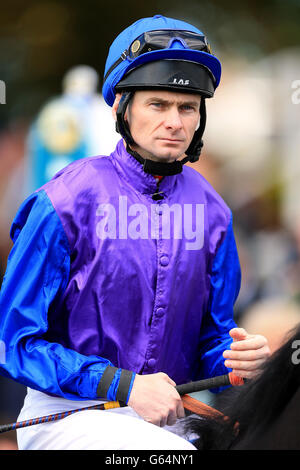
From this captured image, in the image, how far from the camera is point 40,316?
1927 mm

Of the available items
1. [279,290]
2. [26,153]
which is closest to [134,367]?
[26,153]

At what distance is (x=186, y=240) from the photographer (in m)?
2.12

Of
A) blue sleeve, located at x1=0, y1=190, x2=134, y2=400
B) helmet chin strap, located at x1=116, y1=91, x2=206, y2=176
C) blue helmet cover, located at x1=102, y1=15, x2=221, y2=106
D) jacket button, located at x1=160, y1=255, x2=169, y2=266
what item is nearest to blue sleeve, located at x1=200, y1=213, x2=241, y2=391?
jacket button, located at x1=160, y1=255, x2=169, y2=266

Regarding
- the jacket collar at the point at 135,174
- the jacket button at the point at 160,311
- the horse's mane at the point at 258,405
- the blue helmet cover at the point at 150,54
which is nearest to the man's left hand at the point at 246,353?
the horse's mane at the point at 258,405

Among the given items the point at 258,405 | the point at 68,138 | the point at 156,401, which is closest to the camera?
the point at 258,405

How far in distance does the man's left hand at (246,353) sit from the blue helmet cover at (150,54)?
84 cm

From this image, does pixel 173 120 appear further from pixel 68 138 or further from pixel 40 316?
pixel 68 138

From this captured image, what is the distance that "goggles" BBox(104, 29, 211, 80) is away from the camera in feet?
6.52

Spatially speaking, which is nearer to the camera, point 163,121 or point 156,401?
point 156,401

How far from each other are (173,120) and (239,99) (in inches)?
118

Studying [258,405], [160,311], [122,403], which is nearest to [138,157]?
[160,311]

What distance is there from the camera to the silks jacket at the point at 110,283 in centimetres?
190
